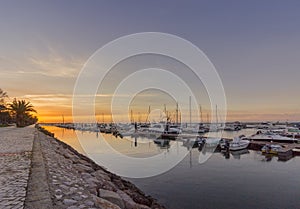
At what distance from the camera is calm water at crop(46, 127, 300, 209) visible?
13.6 meters

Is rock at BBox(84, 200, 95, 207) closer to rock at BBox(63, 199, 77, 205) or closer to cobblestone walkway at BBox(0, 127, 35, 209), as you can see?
rock at BBox(63, 199, 77, 205)

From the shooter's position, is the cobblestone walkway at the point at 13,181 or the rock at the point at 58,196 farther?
the rock at the point at 58,196

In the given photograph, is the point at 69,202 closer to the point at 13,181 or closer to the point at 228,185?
the point at 13,181

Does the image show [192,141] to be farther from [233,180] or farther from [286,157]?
[233,180]

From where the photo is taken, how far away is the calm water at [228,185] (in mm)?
13617

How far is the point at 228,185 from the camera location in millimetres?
16891

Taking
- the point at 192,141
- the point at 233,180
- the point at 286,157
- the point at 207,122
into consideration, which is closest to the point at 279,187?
the point at 233,180

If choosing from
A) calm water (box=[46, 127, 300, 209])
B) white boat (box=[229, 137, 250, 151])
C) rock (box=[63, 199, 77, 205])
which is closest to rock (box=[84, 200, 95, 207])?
rock (box=[63, 199, 77, 205])

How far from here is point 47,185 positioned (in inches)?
239

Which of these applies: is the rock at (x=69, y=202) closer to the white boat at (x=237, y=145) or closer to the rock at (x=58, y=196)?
the rock at (x=58, y=196)

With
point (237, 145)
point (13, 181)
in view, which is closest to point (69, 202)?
point (13, 181)

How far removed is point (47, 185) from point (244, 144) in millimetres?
32782

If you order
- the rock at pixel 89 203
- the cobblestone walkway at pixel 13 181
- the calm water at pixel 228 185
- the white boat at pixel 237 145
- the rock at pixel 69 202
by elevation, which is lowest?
the calm water at pixel 228 185

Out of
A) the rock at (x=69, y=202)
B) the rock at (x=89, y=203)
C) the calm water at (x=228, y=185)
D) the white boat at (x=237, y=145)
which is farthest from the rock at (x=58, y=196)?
the white boat at (x=237, y=145)
